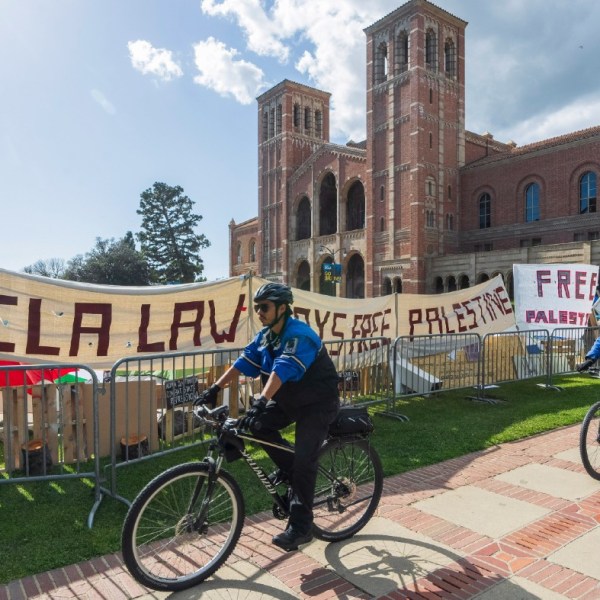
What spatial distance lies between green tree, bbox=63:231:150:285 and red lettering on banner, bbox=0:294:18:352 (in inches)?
2300

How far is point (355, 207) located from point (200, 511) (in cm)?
4476

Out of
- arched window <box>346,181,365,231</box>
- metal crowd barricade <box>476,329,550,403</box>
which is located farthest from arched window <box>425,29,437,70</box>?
metal crowd barricade <box>476,329,550,403</box>

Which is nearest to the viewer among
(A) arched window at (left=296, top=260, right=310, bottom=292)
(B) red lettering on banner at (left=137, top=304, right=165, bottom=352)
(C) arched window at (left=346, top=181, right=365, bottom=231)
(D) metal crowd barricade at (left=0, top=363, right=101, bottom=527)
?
(D) metal crowd barricade at (left=0, top=363, right=101, bottom=527)

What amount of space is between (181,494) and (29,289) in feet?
11.3

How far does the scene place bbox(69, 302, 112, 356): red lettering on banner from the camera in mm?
5598

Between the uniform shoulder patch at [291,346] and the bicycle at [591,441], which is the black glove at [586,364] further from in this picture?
the uniform shoulder patch at [291,346]

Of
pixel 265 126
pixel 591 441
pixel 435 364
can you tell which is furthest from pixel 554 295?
pixel 265 126

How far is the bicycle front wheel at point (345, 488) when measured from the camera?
3.60 m

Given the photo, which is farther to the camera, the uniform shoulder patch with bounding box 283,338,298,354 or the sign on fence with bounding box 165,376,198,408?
the sign on fence with bounding box 165,376,198,408

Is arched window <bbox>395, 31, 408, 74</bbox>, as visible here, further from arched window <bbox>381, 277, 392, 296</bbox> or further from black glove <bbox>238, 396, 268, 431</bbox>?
black glove <bbox>238, 396, 268, 431</bbox>

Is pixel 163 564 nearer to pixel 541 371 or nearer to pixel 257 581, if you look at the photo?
pixel 257 581

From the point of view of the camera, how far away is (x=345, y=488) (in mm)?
3721

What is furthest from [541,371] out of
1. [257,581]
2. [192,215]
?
[192,215]

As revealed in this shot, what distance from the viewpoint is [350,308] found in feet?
28.1
